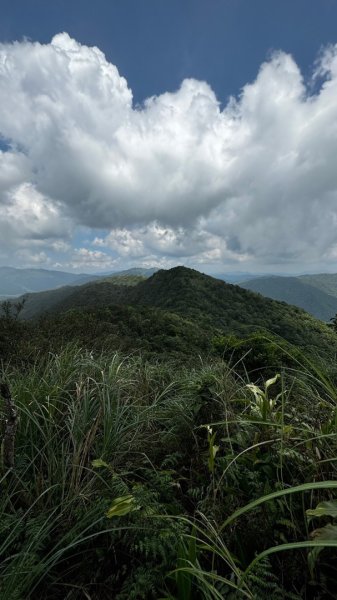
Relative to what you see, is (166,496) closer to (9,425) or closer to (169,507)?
(169,507)

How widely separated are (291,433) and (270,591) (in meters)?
1.00

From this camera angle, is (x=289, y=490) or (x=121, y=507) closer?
(x=289, y=490)

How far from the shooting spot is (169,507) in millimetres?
1868

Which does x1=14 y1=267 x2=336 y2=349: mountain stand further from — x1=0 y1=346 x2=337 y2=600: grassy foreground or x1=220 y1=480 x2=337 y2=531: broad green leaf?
x1=220 y1=480 x2=337 y2=531: broad green leaf

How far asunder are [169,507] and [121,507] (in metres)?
0.38

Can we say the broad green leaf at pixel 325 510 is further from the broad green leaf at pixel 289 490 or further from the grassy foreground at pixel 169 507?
the broad green leaf at pixel 289 490

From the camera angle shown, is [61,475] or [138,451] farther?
[138,451]

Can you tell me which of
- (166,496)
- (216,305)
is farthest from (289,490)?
(216,305)

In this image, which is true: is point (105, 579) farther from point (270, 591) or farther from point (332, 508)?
point (332, 508)

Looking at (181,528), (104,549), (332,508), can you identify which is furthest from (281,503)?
(104,549)

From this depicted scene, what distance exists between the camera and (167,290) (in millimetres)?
67688

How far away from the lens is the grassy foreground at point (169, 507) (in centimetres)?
145

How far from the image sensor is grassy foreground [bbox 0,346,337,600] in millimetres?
1453

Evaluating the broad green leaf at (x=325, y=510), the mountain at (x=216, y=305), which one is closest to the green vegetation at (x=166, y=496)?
the broad green leaf at (x=325, y=510)
